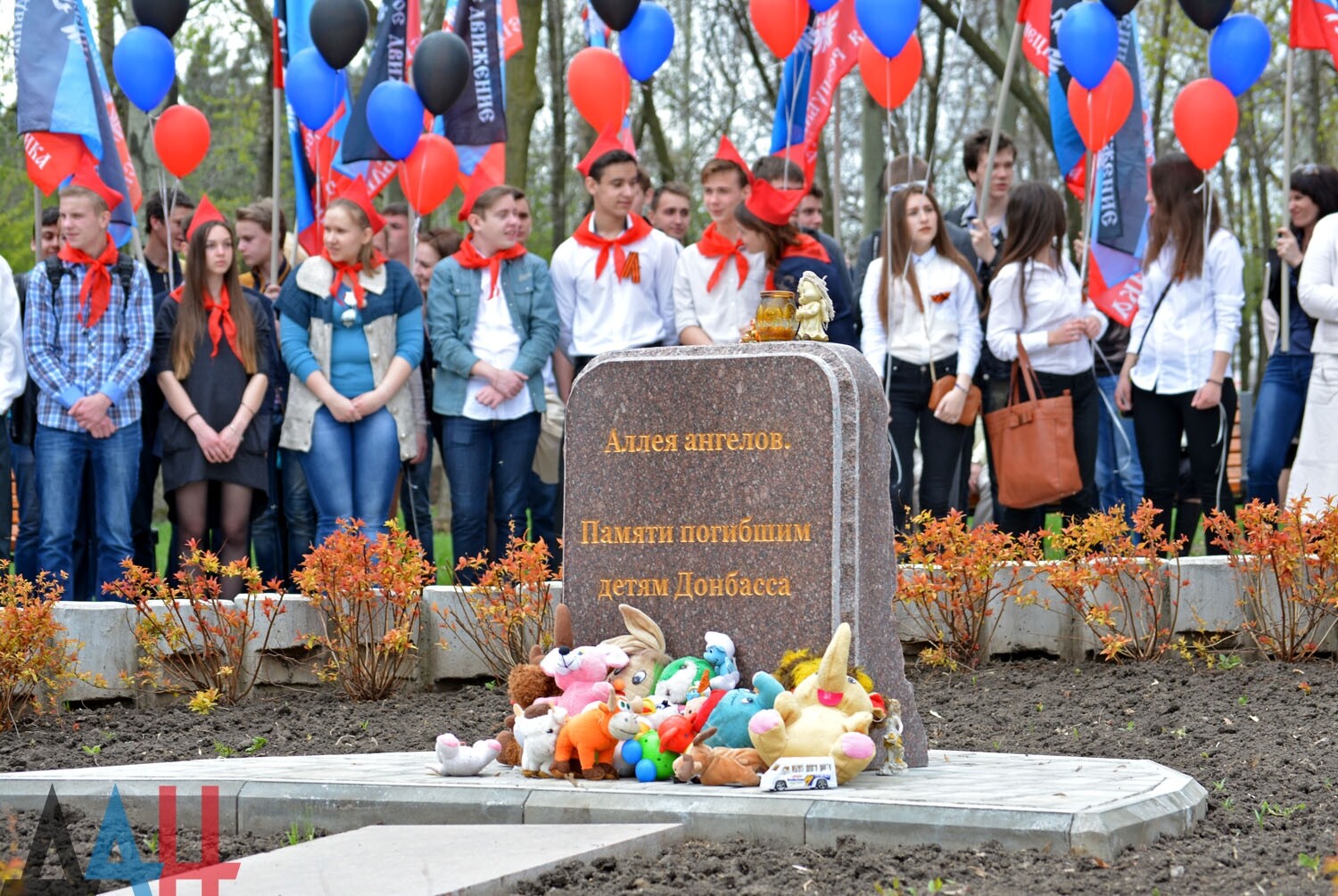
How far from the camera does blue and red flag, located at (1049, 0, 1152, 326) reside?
32.6 ft

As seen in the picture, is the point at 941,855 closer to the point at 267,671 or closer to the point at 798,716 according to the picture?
the point at 798,716

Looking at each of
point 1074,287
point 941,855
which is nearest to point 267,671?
point 941,855

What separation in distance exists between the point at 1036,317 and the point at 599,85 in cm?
292

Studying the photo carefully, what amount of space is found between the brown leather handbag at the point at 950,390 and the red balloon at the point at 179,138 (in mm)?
4725

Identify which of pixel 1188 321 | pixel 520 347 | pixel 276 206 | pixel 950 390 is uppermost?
pixel 276 206

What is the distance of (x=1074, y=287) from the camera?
8.82m

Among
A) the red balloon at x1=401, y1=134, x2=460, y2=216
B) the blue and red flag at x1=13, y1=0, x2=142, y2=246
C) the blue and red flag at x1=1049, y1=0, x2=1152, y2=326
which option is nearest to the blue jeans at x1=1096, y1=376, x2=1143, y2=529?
the blue and red flag at x1=1049, y1=0, x2=1152, y2=326

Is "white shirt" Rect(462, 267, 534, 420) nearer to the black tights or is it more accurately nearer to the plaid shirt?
the black tights

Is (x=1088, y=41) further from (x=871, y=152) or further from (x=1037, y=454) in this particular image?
(x=871, y=152)

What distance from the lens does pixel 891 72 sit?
32.1 feet

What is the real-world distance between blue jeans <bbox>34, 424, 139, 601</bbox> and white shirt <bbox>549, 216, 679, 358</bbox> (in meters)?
2.28

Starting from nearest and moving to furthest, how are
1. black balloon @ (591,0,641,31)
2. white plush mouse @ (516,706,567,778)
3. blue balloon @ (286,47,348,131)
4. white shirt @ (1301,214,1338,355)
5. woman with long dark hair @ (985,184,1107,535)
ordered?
white plush mouse @ (516,706,567,778), white shirt @ (1301,214,1338,355), woman with long dark hair @ (985,184,1107,535), black balloon @ (591,0,641,31), blue balloon @ (286,47,348,131)

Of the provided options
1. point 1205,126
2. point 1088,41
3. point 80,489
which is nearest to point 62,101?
point 80,489

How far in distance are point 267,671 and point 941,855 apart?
3.58m
